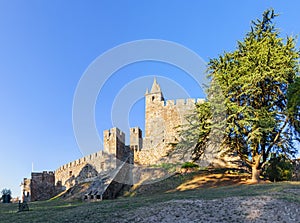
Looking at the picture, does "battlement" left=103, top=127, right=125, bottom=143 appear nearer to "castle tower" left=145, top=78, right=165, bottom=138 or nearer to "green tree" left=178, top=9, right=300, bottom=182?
"castle tower" left=145, top=78, right=165, bottom=138

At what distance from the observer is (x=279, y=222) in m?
8.50

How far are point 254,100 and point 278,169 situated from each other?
5.07m

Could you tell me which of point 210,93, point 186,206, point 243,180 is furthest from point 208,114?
point 186,206

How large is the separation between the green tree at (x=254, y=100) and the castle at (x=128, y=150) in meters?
11.1

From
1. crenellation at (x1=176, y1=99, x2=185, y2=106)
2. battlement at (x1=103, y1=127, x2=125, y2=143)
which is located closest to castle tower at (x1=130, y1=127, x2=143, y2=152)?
battlement at (x1=103, y1=127, x2=125, y2=143)

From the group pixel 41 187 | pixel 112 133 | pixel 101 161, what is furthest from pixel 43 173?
pixel 112 133

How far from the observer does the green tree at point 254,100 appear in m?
19.8

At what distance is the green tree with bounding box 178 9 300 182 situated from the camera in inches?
778

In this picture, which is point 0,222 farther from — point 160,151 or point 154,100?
point 154,100

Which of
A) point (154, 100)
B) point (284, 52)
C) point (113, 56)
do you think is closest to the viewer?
point (284, 52)

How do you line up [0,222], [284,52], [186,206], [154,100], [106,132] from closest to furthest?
[186,206] → [0,222] → [284,52] → [106,132] → [154,100]

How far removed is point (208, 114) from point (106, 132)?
17760 millimetres

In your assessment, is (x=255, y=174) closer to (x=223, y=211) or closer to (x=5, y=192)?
(x=223, y=211)

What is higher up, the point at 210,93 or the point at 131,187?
the point at 210,93
